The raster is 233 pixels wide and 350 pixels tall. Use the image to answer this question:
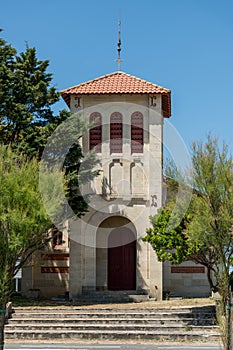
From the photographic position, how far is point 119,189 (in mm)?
32219

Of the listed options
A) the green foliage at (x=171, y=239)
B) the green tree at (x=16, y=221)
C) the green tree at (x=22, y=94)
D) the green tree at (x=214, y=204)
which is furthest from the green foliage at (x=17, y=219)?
the green tree at (x=22, y=94)

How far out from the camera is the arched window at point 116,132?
3253 centimetres

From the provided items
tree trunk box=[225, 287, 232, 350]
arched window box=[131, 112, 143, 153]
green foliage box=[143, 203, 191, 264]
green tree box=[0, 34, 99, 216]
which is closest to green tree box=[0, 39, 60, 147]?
green tree box=[0, 34, 99, 216]

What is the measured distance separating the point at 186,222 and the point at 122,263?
29.5ft

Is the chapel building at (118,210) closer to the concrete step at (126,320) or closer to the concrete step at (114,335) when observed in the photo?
the concrete step at (126,320)

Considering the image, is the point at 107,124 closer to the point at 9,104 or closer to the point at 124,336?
the point at 9,104

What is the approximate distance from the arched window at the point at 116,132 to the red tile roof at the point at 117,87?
1.30 meters

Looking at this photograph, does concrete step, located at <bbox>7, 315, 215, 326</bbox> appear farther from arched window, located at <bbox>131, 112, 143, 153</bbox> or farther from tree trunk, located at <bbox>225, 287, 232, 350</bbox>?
arched window, located at <bbox>131, 112, 143, 153</bbox>

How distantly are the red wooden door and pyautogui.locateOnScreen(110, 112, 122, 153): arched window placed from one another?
166 inches

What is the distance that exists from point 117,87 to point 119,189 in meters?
5.30

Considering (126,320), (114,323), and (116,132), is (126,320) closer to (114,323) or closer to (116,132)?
(114,323)

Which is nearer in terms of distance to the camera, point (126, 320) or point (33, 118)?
point (126, 320)

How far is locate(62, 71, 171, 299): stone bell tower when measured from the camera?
105 ft

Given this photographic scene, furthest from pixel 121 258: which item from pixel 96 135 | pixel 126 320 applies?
pixel 126 320
